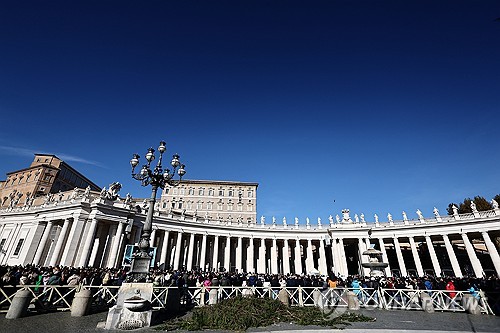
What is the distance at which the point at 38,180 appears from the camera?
52.6 metres

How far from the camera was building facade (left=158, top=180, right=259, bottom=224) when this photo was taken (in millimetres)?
58531

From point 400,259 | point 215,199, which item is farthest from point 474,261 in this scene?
point 215,199

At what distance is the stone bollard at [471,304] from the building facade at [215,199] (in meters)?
47.2

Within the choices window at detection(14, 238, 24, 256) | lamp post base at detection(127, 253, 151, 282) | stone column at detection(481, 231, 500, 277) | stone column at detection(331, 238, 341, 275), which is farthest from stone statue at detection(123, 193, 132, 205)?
stone column at detection(481, 231, 500, 277)

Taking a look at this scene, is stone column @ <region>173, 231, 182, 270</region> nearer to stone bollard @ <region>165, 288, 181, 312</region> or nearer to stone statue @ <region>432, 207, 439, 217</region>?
stone bollard @ <region>165, 288, 181, 312</region>

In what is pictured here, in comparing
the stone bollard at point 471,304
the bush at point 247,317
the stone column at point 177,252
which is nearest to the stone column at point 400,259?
the stone bollard at point 471,304

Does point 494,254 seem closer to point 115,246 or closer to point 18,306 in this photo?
point 18,306

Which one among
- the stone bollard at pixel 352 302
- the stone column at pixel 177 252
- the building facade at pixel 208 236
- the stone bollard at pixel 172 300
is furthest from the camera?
the stone column at pixel 177 252

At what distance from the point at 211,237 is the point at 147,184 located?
1335 inches

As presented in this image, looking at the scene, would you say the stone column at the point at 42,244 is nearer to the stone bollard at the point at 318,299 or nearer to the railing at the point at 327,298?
the railing at the point at 327,298

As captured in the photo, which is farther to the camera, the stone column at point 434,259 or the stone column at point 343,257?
the stone column at point 343,257

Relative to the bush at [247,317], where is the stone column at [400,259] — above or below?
above

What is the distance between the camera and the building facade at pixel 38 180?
2067 inches

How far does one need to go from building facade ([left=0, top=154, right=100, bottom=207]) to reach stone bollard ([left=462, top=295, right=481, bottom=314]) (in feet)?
221
